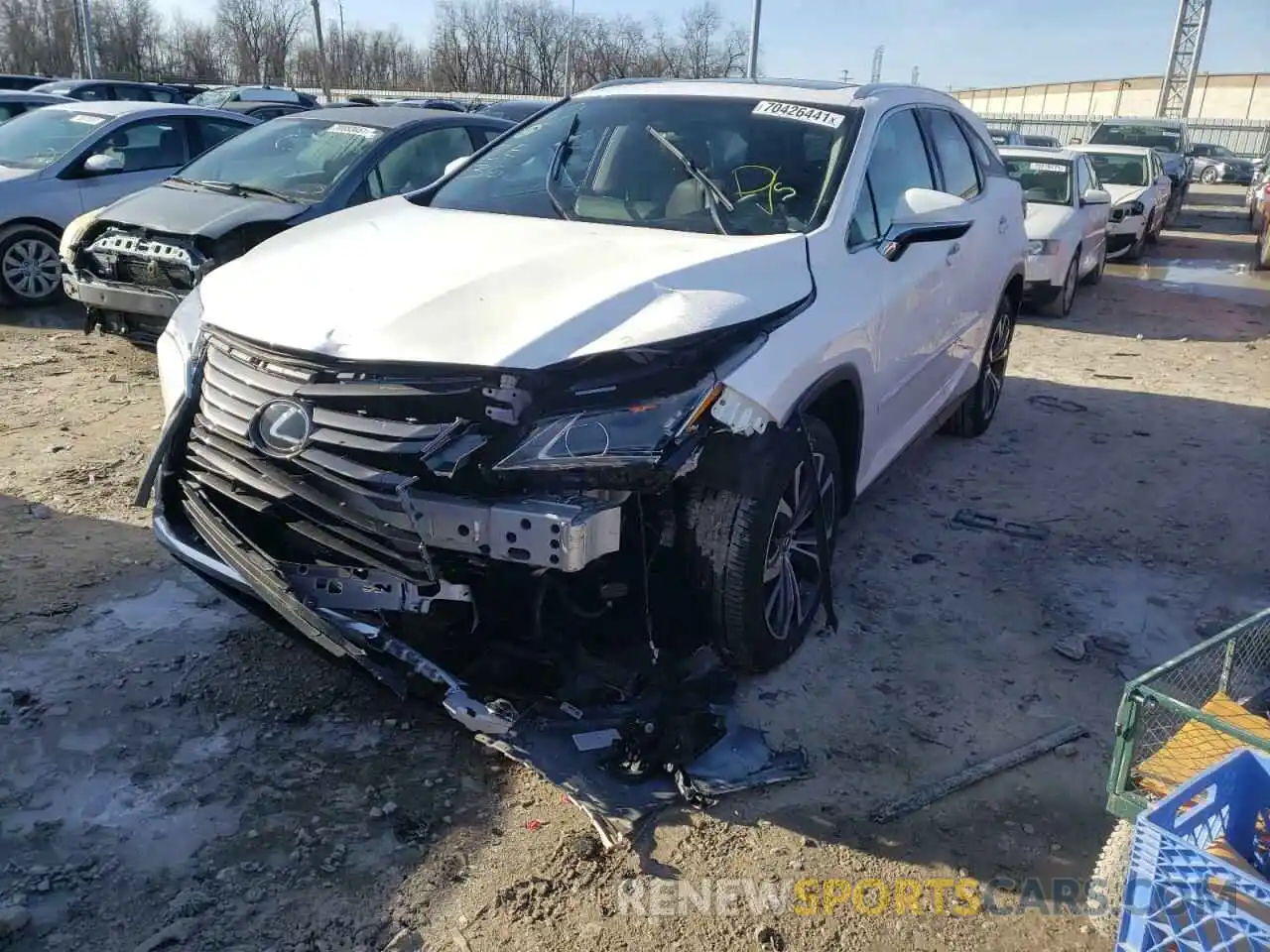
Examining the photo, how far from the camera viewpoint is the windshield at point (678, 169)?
385cm

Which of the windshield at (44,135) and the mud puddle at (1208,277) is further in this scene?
the mud puddle at (1208,277)

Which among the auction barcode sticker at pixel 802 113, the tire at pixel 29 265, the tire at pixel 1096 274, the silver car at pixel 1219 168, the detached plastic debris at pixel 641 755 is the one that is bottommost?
the silver car at pixel 1219 168

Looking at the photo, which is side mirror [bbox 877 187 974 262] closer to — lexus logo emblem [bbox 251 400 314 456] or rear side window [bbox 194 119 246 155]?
lexus logo emblem [bbox 251 400 314 456]

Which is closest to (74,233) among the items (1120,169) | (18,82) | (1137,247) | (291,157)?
(291,157)

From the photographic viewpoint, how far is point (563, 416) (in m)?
2.77

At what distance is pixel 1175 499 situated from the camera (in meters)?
5.53

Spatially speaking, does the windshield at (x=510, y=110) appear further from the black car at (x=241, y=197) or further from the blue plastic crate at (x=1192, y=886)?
the blue plastic crate at (x=1192, y=886)

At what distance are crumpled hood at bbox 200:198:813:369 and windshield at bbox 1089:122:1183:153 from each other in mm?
19838

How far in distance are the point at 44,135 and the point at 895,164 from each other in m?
8.13

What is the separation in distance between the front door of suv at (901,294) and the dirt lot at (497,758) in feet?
2.05

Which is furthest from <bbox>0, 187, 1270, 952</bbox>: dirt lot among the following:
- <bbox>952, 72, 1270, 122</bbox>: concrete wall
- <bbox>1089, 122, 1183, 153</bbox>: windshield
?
<bbox>952, 72, 1270, 122</bbox>: concrete wall

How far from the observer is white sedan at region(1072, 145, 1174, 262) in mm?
13930

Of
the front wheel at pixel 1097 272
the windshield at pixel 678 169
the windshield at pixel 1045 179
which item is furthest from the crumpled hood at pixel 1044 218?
the windshield at pixel 678 169

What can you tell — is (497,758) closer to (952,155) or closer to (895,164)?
(895,164)
